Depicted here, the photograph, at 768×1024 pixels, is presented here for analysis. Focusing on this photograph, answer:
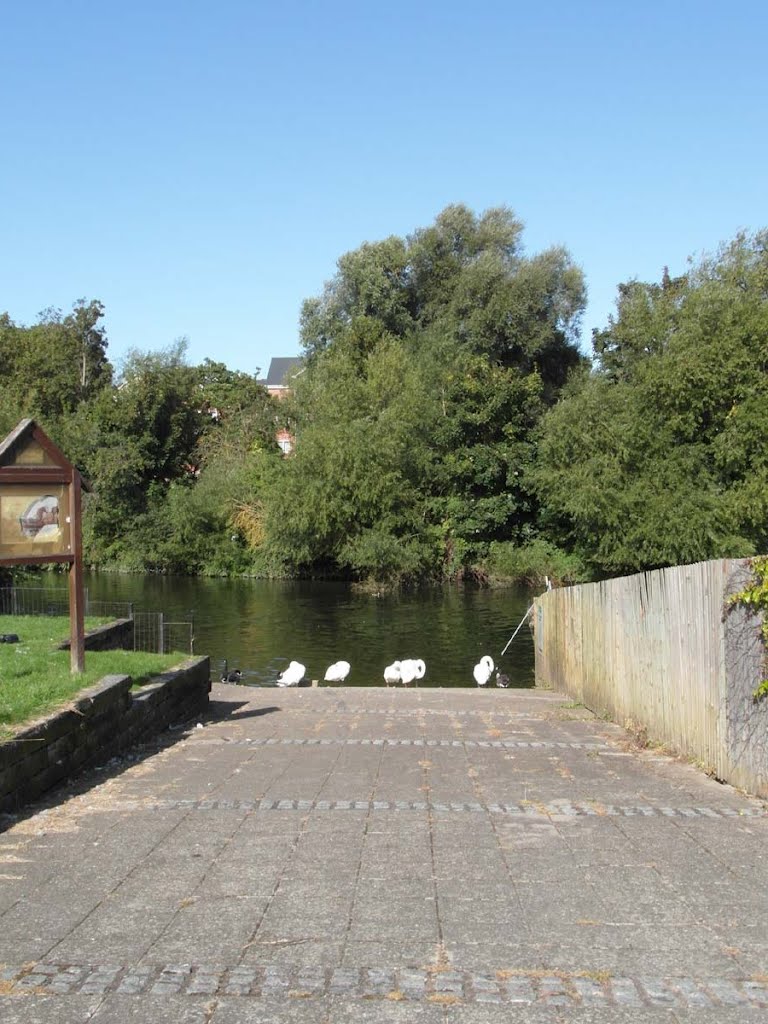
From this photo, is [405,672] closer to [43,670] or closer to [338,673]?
[338,673]

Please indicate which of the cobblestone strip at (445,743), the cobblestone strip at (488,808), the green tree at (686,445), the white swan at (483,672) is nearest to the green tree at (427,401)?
the green tree at (686,445)

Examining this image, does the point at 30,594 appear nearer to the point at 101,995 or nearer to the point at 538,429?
the point at 101,995

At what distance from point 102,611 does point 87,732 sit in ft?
68.9

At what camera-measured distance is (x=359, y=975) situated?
150 inches

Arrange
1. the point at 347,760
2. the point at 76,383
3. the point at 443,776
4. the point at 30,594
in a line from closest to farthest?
the point at 443,776 < the point at 347,760 < the point at 30,594 < the point at 76,383

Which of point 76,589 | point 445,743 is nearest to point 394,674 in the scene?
point 445,743

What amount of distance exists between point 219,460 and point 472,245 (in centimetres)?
1855

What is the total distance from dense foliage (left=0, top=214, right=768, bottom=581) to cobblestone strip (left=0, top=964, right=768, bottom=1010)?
94.5 ft

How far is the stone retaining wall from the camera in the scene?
643cm

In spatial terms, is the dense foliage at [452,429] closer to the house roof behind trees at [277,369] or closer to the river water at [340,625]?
the river water at [340,625]

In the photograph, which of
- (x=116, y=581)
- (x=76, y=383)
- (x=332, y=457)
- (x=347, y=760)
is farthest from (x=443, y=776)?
(x=76, y=383)

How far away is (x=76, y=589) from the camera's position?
9.77 m

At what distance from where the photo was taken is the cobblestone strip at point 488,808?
247 inches

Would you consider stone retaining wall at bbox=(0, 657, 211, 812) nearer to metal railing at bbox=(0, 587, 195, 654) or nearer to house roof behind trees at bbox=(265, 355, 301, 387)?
metal railing at bbox=(0, 587, 195, 654)
